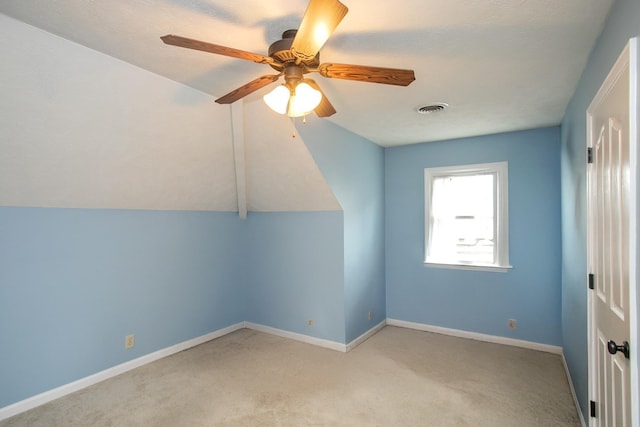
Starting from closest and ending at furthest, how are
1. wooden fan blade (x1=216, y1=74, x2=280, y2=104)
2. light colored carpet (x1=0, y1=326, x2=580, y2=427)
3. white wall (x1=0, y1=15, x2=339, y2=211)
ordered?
wooden fan blade (x1=216, y1=74, x2=280, y2=104) → white wall (x1=0, y1=15, x2=339, y2=211) → light colored carpet (x1=0, y1=326, x2=580, y2=427)

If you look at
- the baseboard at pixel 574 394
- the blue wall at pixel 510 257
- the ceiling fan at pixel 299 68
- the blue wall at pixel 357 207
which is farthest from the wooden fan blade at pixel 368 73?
the blue wall at pixel 510 257

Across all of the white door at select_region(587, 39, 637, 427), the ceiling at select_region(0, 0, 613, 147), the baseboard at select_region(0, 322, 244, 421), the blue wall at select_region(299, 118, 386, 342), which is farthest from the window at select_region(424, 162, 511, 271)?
the baseboard at select_region(0, 322, 244, 421)

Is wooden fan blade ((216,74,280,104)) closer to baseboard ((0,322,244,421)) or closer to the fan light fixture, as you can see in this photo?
the fan light fixture

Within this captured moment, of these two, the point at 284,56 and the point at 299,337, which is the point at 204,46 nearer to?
the point at 284,56

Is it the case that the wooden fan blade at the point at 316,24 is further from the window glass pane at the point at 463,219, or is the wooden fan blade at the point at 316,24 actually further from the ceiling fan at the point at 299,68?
the window glass pane at the point at 463,219

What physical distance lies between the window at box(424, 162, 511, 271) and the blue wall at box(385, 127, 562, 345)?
3.2 inches

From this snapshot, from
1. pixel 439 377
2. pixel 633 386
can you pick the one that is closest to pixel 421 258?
pixel 439 377

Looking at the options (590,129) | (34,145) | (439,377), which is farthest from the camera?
(439,377)

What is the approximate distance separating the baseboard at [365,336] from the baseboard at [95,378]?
1.63 m

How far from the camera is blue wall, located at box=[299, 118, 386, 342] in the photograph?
3629mm

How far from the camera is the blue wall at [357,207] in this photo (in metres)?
3.63

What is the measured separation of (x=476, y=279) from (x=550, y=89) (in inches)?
90.3

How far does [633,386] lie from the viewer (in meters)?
1.22

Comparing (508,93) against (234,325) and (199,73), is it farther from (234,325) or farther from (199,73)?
(234,325)
